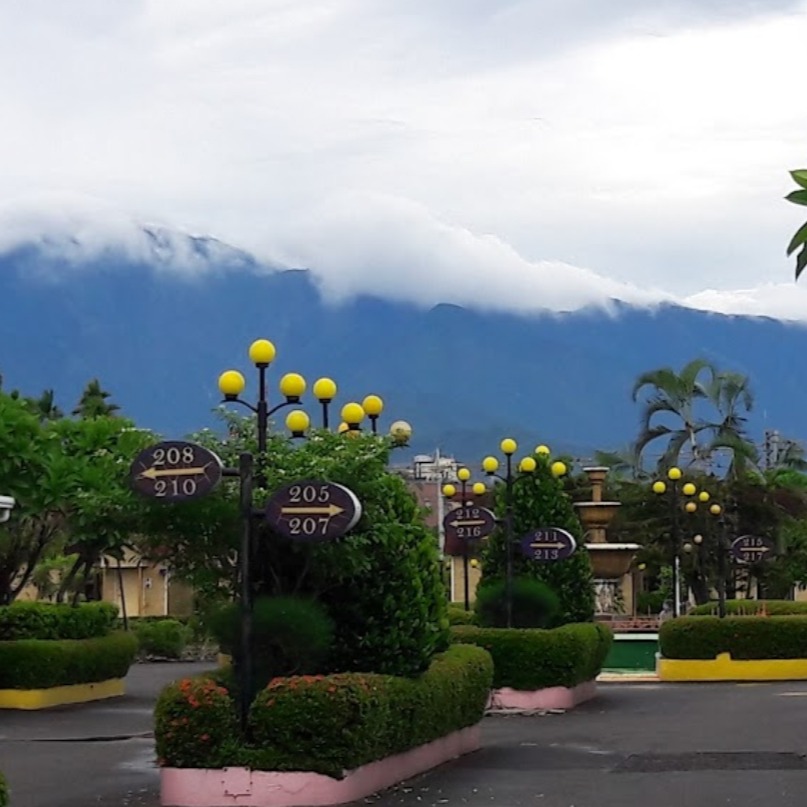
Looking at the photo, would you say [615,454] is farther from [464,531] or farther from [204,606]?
[204,606]

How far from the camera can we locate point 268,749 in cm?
1211

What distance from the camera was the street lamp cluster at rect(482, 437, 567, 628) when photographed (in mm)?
22766

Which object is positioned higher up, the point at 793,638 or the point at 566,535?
the point at 566,535

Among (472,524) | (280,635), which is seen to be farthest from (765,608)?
(280,635)

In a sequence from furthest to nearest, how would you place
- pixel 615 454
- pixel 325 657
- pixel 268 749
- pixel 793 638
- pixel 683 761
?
pixel 615 454
pixel 793 638
pixel 683 761
pixel 325 657
pixel 268 749

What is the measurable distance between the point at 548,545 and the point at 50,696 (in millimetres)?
8597

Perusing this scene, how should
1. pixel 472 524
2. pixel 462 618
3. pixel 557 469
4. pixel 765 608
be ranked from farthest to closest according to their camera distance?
pixel 765 608
pixel 462 618
pixel 557 469
pixel 472 524

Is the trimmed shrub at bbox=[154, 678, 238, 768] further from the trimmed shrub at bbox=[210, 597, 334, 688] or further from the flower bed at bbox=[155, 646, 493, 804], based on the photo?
the trimmed shrub at bbox=[210, 597, 334, 688]

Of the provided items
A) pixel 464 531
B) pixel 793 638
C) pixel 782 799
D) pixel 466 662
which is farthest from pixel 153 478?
pixel 793 638

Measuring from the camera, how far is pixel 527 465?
23766mm

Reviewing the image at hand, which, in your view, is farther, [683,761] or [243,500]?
[683,761]

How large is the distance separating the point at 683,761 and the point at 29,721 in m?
10.9

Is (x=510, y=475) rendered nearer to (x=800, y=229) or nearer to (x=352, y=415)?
(x=352, y=415)

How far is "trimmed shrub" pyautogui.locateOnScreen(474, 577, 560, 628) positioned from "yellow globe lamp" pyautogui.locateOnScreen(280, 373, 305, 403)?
27.1 feet
